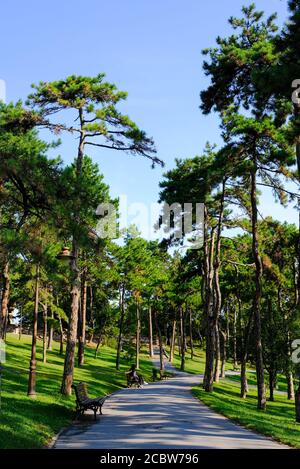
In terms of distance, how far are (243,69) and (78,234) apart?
992cm

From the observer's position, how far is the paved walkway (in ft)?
32.5

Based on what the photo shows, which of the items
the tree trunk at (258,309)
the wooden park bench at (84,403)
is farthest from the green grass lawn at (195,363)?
the wooden park bench at (84,403)

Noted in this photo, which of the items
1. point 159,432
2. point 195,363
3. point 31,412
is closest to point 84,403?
point 31,412

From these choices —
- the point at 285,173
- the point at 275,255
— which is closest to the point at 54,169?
the point at 285,173

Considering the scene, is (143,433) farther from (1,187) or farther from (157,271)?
(157,271)

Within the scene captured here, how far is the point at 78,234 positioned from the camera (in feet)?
37.8

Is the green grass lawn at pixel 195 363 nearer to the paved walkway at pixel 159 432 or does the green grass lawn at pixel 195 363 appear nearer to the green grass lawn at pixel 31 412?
the green grass lawn at pixel 31 412

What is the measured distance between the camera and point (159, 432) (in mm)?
11297

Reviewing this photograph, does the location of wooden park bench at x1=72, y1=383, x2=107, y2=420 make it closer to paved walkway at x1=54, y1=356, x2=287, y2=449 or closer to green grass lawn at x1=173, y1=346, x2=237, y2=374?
paved walkway at x1=54, y1=356, x2=287, y2=449

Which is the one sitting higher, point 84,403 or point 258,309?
point 258,309

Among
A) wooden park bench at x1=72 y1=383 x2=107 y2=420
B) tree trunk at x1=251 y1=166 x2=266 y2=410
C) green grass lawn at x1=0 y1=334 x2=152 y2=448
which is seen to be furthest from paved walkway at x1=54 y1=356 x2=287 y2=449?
tree trunk at x1=251 y1=166 x2=266 y2=410

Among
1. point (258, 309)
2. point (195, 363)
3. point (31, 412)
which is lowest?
point (195, 363)

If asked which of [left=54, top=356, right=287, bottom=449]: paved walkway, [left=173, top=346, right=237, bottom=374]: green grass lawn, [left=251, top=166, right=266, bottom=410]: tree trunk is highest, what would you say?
[left=251, top=166, right=266, bottom=410]: tree trunk

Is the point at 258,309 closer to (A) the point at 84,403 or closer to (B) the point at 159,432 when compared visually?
(A) the point at 84,403
